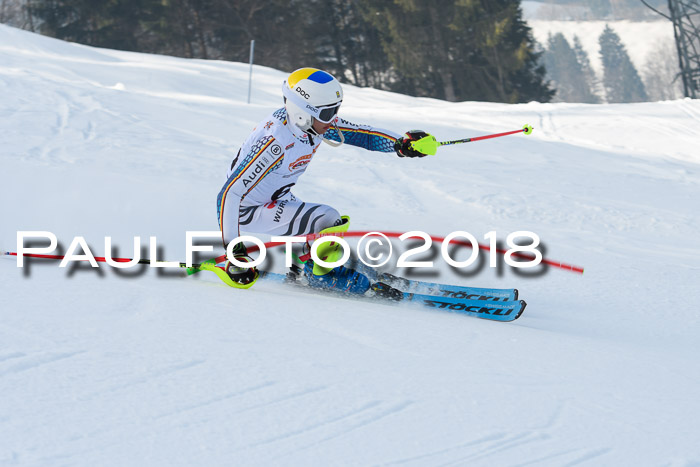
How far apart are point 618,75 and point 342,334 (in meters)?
89.8

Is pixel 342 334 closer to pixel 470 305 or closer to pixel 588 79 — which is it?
pixel 470 305

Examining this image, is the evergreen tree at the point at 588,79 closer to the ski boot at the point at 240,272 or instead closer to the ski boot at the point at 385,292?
the ski boot at the point at 385,292

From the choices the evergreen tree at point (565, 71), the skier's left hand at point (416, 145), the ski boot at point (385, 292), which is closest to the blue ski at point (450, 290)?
the ski boot at point (385, 292)

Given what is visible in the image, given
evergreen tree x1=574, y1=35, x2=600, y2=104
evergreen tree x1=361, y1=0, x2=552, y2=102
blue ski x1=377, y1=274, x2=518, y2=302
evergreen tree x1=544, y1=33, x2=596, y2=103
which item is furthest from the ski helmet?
evergreen tree x1=544, y1=33, x2=596, y2=103

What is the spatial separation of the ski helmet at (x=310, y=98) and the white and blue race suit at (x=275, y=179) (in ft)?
0.28

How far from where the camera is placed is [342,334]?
3.18 meters

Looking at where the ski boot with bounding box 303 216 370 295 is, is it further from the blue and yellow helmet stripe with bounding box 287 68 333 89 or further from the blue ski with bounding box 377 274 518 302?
the blue and yellow helmet stripe with bounding box 287 68 333 89

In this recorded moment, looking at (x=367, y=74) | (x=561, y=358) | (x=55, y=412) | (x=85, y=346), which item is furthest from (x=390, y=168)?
(x=367, y=74)

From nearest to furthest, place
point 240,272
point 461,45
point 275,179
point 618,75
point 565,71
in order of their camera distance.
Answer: point 240,272 < point 275,179 < point 461,45 < point 618,75 < point 565,71

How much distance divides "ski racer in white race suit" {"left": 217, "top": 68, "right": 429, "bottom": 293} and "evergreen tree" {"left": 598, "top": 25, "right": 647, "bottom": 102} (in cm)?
8104

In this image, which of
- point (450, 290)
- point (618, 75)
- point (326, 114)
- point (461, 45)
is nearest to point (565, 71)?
point (618, 75)

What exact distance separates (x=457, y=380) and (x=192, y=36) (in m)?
27.7

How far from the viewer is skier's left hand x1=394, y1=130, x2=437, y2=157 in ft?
14.6

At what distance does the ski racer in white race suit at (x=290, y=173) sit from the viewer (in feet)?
13.0
